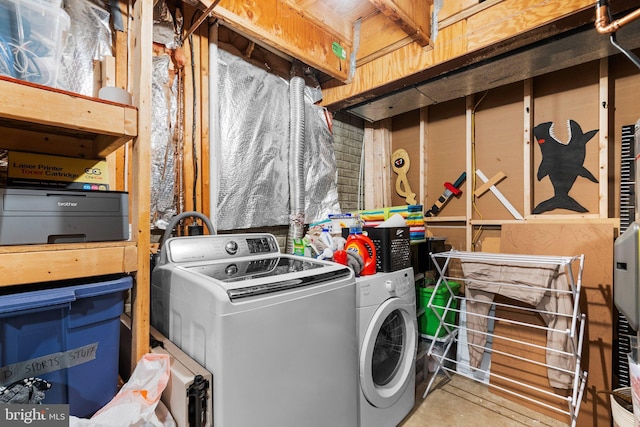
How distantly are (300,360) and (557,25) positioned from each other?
2153 mm

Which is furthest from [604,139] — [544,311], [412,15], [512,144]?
[412,15]

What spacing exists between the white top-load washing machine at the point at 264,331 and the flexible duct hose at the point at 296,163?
2.80 feet

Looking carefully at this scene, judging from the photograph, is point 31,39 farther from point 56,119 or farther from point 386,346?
point 386,346

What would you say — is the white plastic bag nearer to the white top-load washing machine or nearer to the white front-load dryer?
the white top-load washing machine

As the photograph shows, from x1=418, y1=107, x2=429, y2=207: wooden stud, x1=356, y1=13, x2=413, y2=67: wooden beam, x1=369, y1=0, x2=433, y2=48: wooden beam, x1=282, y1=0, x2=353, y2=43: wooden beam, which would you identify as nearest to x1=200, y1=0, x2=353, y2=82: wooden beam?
x1=282, y1=0, x2=353, y2=43: wooden beam

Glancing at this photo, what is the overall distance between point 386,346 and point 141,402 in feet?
4.41

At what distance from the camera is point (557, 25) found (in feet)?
5.24

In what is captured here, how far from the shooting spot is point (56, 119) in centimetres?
86

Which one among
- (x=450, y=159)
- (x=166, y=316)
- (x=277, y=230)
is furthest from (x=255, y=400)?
(x=450, y=159)

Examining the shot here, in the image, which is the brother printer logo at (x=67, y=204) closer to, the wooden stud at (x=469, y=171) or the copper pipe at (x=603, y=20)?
the copper pipe at (x=603, y=20)

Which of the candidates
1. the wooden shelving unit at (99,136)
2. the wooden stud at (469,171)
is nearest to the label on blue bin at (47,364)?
the wooden shelving unit at (99,136)

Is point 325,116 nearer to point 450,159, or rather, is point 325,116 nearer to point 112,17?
point 450,159

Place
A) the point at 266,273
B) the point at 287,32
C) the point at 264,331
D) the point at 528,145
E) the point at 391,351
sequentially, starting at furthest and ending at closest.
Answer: the point at 528,145, the point at 287,32, the point at 391,351, the point at 266,273, the point at 264,331

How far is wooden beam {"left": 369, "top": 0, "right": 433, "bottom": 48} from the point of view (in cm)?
167
